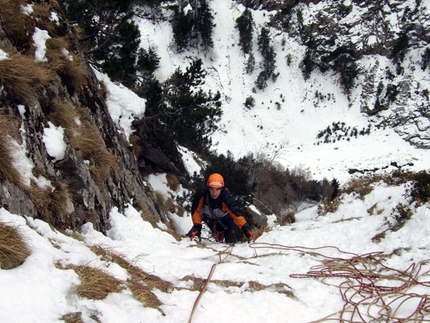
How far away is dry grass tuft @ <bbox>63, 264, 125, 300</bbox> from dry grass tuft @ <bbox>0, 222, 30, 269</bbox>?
0.40 meters

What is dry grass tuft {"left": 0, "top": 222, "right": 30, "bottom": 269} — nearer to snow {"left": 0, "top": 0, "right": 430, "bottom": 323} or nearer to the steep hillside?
snow {"left": 0, "top": 0, "right": 430, "bottom": 323}

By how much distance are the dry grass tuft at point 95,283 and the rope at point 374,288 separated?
1.94 metres

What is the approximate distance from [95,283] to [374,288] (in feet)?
9.63

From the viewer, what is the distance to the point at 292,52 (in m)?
55.7

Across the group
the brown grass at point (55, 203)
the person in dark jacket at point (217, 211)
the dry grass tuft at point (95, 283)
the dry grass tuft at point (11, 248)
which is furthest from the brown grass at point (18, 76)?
the person in dark jacket at point (217, 211)

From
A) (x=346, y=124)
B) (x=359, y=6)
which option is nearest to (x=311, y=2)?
(x=359, y=6)

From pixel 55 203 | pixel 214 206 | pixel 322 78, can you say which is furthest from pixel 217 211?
pixel 322 78

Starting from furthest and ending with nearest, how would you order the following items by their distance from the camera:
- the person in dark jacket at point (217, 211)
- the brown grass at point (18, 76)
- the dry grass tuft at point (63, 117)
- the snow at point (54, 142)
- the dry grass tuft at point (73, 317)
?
the person in dark jacket at point (217, 211) < the dry grass tuft at point (63, 117) < the snow at point (54, 142) < the brown grass at point (18, 76) < the dry grass tuft at point (73, 317)

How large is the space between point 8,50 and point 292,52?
187ft

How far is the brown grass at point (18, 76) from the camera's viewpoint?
3859 millimetres

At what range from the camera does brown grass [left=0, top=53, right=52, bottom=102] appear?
3859 mm

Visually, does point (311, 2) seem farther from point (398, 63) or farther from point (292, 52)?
point (398, 63)

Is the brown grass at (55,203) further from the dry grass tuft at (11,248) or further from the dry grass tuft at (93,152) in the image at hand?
the dry grass tuft at (93,152)

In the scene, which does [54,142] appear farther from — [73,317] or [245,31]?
→ [245,31]
